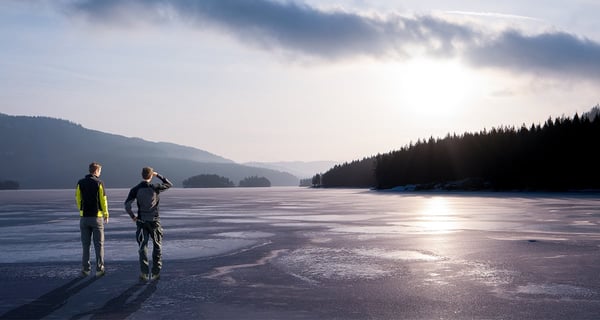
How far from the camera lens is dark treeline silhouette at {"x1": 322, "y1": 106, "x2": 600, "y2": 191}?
89.9 meters

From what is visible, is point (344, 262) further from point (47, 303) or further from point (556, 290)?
point (47, 303)

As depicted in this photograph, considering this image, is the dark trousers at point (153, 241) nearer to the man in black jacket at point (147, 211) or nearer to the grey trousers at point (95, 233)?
the man in black jacket at point (147, 211)

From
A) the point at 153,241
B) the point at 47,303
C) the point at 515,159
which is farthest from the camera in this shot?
the point at 515,159

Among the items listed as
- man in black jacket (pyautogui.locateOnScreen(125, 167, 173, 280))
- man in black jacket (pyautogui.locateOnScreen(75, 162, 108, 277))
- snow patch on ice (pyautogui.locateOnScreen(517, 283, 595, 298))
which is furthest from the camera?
man in black jacket (pyautogui.locateOnScreen(75, 162, 108, 277))

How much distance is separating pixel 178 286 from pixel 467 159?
369 feet

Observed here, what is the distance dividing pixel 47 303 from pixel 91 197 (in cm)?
351

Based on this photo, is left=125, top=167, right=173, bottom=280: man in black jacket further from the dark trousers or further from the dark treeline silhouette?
the dark treeline silhouette

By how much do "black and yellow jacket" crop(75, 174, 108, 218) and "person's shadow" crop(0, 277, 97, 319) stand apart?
5.71ft

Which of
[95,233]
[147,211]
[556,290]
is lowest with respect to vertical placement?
[556,290]

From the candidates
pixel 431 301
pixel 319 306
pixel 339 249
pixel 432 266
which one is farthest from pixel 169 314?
pixel 339 249

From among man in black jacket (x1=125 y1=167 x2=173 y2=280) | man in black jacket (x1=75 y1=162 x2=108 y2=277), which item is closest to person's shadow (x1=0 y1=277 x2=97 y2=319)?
man in black jacket (x1=75 y1=162 x2=108 y2=277)

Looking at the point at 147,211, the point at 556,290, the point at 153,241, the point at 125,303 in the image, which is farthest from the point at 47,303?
the point at 556,290

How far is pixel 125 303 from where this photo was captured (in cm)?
914

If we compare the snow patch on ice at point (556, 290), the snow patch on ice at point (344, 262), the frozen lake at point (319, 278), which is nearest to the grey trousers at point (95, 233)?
the frozen lake at point (319, 278)
